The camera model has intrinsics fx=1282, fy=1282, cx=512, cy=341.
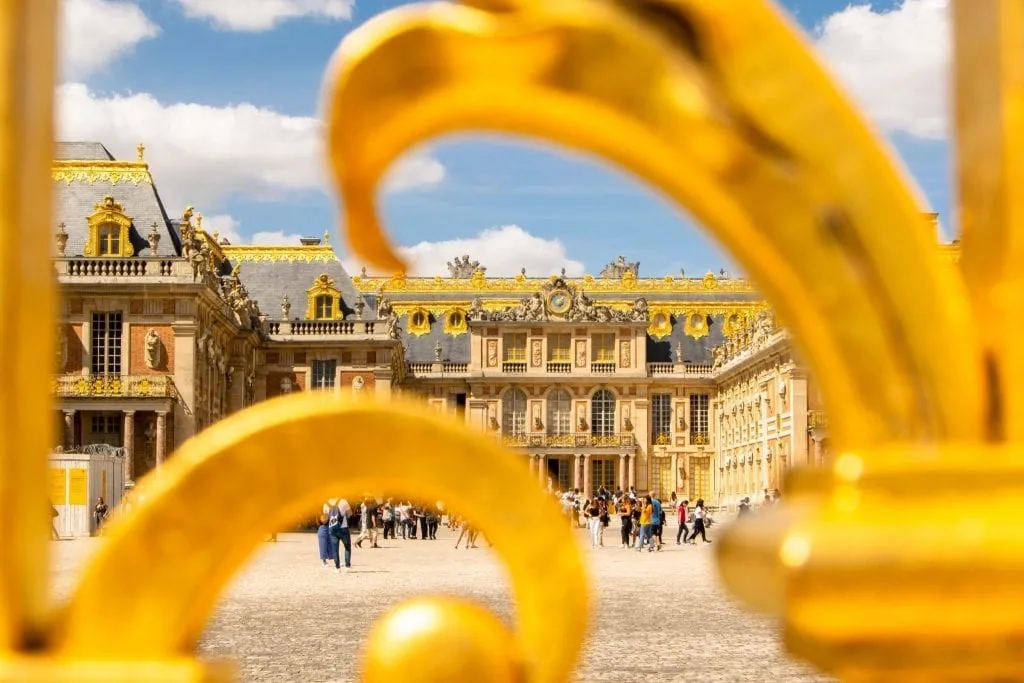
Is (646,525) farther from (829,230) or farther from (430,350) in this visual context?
(430,350)

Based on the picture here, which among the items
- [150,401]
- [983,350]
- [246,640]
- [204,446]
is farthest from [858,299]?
[150,401]

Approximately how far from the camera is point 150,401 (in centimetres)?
3497

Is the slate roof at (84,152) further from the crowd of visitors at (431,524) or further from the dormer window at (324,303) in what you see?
the crowd of visitors at (431,524)

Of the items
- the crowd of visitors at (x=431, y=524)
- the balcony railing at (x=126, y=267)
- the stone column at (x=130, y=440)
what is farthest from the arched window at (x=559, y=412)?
the stone column at (x=130, y=440)

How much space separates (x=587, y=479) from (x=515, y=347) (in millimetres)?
7876

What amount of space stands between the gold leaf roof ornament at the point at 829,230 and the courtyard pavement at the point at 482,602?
145 inches

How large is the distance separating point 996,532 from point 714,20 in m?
0.36

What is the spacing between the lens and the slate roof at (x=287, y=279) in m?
51.2

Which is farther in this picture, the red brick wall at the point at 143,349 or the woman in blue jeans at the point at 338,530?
the red brick wall at the point at 143,349

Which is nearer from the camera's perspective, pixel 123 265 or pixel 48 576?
pixel 48 576

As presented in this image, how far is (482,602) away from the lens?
1430 centimetres

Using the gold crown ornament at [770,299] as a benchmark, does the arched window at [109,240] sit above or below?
above

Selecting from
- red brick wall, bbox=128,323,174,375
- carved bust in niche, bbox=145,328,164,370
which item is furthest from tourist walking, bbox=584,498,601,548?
carved bust in niche, bbox=145,328,164,370

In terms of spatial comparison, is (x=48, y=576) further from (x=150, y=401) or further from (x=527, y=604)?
(x=150, y=401)
